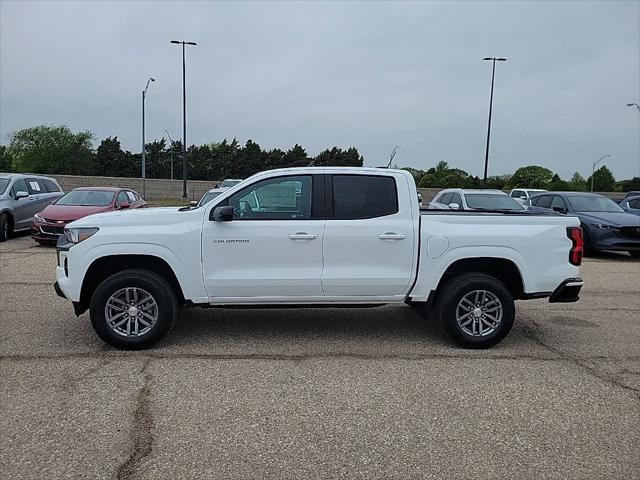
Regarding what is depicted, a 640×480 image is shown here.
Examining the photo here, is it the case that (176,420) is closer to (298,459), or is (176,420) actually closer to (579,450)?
(298,459)

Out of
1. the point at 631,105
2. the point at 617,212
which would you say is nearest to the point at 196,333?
the point at 617,212

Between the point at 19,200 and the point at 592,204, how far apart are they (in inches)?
587

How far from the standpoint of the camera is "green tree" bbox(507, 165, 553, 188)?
66.9 metres

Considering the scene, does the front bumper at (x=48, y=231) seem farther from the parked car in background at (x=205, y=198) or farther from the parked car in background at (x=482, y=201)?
the parked car in background at (x=482, y=201)

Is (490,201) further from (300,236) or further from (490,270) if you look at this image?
(300,236)

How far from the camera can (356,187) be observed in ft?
18.4

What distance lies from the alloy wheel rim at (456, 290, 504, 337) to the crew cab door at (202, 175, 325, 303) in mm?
1514

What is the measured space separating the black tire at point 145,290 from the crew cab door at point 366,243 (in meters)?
1.55

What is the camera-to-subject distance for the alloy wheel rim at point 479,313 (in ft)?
18.2

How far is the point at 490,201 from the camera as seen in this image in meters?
14.3

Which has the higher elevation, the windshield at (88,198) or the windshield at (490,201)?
the windshield at (490,201)

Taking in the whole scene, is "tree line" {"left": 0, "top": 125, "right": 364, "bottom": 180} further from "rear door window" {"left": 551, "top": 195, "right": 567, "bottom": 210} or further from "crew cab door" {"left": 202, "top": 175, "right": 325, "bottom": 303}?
"crew cab door" {"left": 202, "top": 175, "right": 325, "bottom": 303}

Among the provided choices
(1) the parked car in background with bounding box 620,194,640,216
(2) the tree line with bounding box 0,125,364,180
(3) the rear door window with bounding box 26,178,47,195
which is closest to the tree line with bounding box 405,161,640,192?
(2) the tree line with bounding box 0,125,364,180

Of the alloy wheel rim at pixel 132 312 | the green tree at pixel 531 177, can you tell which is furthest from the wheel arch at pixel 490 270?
the green tree at pixel 531 177
